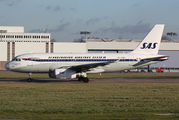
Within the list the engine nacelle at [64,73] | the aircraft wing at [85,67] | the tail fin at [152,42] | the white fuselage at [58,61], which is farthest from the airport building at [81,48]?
the engine nacelle at [64,73]

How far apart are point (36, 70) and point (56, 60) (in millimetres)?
2986

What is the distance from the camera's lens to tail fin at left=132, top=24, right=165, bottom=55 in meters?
35.3

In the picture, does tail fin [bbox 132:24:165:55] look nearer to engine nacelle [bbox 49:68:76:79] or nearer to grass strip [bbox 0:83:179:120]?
engine nacelle [bbox 49:68:76:79]

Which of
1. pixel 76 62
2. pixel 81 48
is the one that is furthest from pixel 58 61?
pixel 81 48

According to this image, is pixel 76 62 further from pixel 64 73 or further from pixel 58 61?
pixel 64 73

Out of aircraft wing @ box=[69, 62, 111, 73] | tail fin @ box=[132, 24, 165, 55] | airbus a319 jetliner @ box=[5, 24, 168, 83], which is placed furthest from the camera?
tail fin @ box=[132, 24, 165, 55]

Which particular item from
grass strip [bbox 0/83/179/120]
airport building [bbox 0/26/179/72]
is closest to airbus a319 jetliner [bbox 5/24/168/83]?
grass strip [bbox 0/83/179/120]

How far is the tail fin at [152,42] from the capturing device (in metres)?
35.3

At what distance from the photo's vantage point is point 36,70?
1287 inches

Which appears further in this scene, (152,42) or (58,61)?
(152,42)

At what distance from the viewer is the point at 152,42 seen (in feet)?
116

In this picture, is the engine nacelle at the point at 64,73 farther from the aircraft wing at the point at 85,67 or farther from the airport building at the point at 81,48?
the airport building at the point at 81,48

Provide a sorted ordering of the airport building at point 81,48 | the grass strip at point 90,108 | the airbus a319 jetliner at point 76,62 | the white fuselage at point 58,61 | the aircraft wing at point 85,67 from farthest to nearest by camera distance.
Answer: the airport building at point 81,48 < the white fuselage at point 58,61 < the airbus a319 jetliner at point 76,62 < the aircraft wing at point 85,67 < the grass strip at point 90,108

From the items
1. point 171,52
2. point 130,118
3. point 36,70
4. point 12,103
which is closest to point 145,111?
point 130,118
